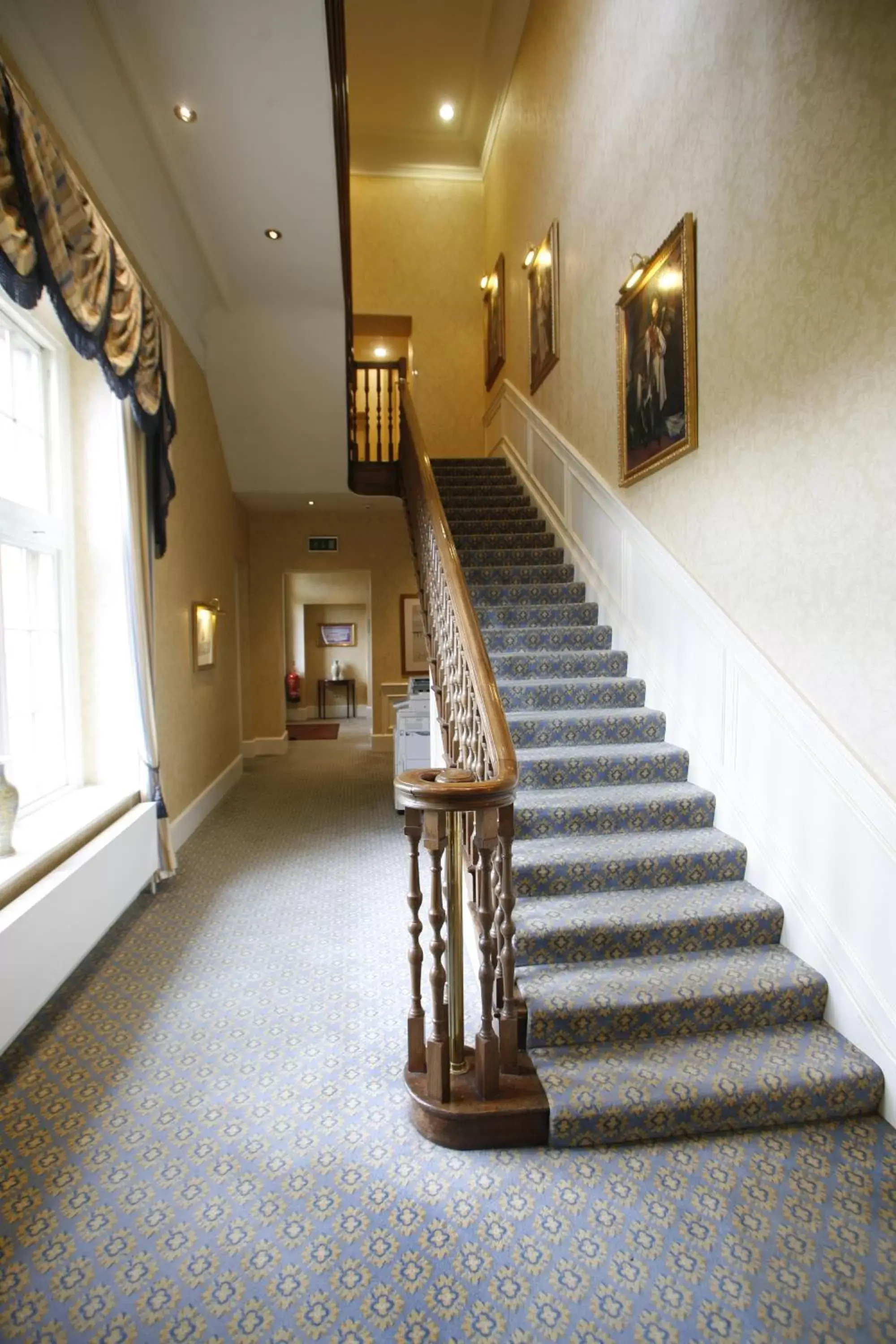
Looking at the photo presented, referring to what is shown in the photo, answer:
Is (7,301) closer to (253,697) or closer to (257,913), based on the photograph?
(257,913)

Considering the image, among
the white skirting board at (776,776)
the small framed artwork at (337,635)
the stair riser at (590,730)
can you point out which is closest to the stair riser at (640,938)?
the white skirting board at (776,776)

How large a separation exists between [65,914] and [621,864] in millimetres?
2411

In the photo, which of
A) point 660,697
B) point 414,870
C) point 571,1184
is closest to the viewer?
point 571,1184

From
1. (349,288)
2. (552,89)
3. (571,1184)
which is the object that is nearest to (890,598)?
(571,1184)

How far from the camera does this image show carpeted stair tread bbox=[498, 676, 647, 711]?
3.88 m

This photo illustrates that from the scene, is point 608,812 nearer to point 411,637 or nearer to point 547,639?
point 547,639

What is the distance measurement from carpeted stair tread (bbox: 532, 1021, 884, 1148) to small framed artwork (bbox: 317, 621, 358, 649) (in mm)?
11931

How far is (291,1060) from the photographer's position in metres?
2.42

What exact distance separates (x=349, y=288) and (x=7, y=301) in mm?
3014

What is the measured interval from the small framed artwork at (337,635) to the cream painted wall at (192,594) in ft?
21.6

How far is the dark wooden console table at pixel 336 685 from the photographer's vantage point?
13.5 m

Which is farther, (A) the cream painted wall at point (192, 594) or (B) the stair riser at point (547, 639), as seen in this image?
(A) the cream painted wall at point (192, 594)

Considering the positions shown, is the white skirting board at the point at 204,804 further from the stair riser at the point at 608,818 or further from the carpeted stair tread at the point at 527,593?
the carpeted stair tread at the point at 527,593

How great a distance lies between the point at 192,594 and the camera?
17.6 ft
